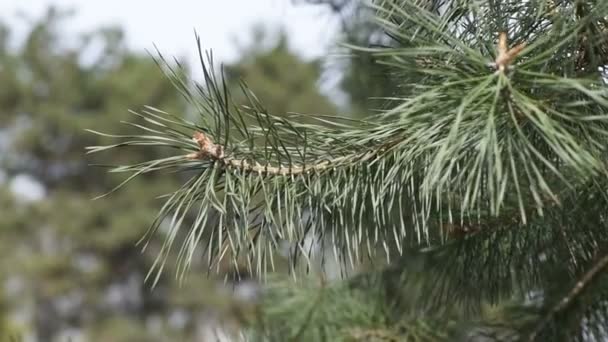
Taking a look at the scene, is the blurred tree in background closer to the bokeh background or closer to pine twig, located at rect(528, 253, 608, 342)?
the bokeh background

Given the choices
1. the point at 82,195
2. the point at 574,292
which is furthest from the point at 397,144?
the point at 82,195

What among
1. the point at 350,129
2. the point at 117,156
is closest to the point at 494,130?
the point at 350,129

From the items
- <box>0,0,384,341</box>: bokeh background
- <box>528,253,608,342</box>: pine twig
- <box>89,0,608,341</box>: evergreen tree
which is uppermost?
<box>0,0,384,341</box>: bokeh background

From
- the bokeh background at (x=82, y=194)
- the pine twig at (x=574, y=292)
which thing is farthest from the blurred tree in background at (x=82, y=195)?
the pine twig at (x=574, y=292)

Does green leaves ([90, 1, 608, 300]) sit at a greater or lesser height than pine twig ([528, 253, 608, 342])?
greater

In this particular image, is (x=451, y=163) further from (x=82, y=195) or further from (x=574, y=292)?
(x=82, y=195)

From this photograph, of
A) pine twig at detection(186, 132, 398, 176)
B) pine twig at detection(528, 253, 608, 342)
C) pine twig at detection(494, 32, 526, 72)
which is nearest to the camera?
pine twig at detection(494, 32, 526, 72)

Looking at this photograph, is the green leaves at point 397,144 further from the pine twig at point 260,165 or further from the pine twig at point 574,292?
the pine twig at point 574,292

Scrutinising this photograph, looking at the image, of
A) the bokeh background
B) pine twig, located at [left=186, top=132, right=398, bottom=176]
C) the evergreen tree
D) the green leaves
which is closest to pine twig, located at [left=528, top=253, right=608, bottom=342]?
the evergreen tree
